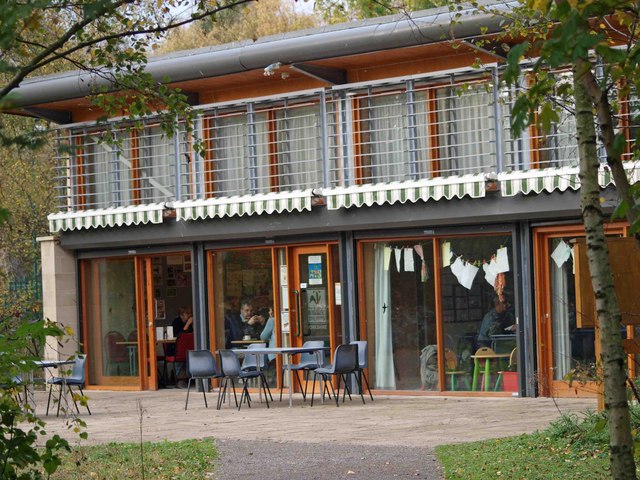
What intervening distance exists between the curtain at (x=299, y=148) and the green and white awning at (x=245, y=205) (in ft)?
2.10

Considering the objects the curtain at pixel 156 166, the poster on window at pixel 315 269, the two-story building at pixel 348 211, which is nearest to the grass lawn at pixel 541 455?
the two-story building at pixel 348 211

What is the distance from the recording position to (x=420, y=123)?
17.9 m

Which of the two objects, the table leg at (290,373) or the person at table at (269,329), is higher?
the person at table at (269,329)

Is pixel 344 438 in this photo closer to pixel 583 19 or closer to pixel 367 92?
pixel 367 92

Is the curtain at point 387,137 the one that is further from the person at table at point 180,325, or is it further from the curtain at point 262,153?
the person at table at point 180,325

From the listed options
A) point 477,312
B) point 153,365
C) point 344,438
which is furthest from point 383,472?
point 153,365

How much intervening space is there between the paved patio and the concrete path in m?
0.01

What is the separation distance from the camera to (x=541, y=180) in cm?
1588

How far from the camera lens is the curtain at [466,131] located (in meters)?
17.2

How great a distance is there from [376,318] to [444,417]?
3.98m

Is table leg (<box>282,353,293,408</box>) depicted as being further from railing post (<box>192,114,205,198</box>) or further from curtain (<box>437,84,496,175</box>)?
curtain (<box>437,84,496,175</box>)

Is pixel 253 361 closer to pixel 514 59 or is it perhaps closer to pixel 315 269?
pixel 315 269

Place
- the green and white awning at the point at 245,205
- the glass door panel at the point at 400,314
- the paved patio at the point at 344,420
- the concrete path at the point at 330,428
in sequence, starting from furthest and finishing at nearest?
the green and white awning at the point at 245,205
the glass door panel at the point at 400,314
the paved patio at the point at 344,420
the concrete path at the point at 330,428

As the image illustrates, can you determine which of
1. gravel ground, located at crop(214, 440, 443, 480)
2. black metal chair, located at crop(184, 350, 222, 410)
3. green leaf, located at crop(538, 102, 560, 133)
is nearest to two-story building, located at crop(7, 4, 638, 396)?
black metal chair, located at crop(184, 350, 222, 410)
